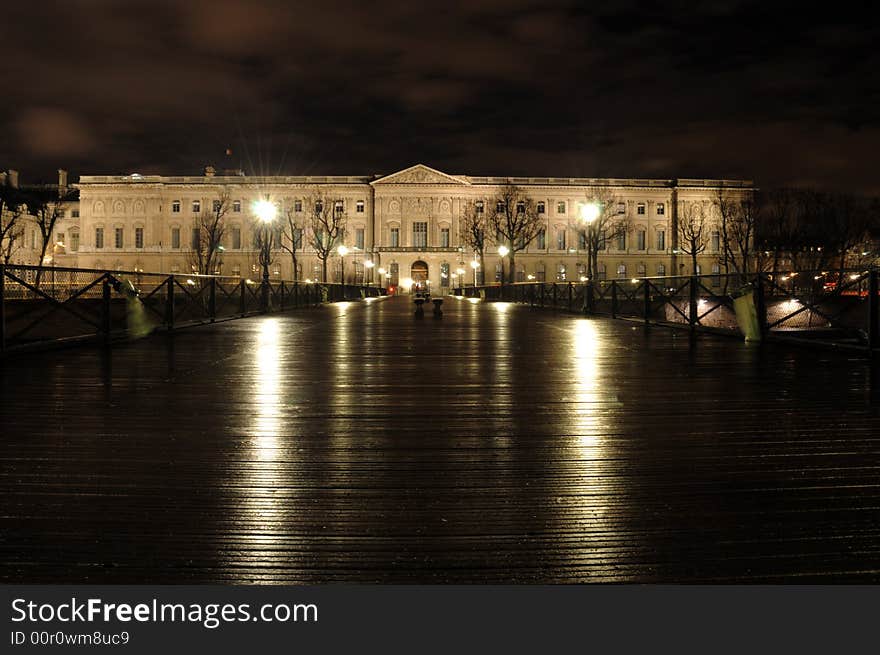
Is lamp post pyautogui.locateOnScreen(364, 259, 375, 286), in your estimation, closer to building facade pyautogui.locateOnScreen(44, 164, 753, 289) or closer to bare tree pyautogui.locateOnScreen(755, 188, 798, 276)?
building facade pyautogui.locateOnScreen(44, 164, 753, 289)

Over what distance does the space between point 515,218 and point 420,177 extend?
3434cm

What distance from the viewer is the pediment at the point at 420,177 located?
96.9m

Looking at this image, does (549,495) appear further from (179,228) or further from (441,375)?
(179,228)

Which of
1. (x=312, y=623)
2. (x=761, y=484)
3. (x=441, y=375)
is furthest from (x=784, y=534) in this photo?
(x=441, y=375)

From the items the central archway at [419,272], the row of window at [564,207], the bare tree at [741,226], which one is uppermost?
the row of window at [564,207]

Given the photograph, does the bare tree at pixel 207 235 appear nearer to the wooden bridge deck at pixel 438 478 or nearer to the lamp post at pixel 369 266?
the lamp post at pixel 369 266

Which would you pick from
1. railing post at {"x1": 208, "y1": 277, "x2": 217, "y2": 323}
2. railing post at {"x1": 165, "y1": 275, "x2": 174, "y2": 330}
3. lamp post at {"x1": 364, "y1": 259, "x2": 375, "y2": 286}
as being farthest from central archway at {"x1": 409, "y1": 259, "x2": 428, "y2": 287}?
railing post at {"x1": 165, "y1": 275, "x2": 174, "y2": 330}

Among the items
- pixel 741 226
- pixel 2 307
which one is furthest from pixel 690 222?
pixel 2 307

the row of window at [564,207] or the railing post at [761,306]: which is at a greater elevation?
the row of window at [564,207]

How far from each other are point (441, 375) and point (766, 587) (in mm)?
5737

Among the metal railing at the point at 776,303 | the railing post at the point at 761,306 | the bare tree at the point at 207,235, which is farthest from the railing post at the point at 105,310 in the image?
the bare tree at the point at 207,235

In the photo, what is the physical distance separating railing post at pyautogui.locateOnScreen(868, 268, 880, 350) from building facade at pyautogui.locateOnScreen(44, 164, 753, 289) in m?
86.8

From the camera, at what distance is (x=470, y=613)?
2.45 meters

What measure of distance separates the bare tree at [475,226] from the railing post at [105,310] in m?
59.4
